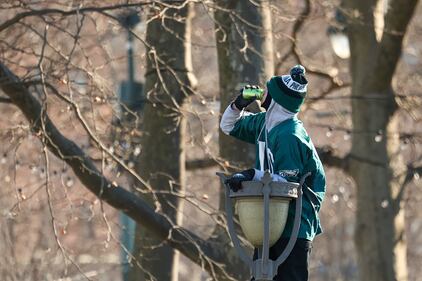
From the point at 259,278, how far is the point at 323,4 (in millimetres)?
10498

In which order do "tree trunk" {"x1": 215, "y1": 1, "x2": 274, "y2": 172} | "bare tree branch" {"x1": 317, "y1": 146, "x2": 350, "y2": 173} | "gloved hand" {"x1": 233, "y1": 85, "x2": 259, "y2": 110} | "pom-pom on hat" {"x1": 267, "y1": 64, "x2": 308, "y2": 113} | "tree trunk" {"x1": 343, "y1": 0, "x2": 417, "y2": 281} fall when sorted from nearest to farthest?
1. "pom-pom on hat" {"x1": 267, "y1": 64, "x2": 308, "y2": 113}
2. "gloved hand" {"x1": 233, "y1": 85, "x2": 259, "y2": 110}
3. "tree trunk" {"x1": 215, "y1": 1, "x2": 274, "y2": 172}
4. "bare tree branch" {"x1": 317, "y1": 146, "x2": 350, "y2": 173}
5. "tree trunk" {"x1": 343, "y1": 0, "x2": 417, "y2": 281}

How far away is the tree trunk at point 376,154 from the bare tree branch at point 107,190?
4777 mm

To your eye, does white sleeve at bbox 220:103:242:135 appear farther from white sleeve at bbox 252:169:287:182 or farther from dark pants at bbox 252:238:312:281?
dark pants at bbox 252:238:312:281

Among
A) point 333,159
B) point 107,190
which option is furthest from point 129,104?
point 333,159

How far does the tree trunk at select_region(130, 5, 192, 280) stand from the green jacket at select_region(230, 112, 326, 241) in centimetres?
529

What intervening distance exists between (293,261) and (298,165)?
0.58m

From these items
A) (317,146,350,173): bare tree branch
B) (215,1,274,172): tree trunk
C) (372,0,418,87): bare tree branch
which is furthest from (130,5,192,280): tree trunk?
(372,0,418,87): bare tree branch

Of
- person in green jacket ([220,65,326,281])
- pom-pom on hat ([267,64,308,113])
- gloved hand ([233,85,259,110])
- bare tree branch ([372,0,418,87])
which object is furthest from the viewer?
bare tree branch ([372,0,418,87])

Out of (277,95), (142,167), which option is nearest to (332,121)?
(142,167)

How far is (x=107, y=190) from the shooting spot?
41.9 ft

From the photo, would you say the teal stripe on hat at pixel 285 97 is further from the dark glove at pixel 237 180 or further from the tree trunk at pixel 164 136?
the tree trunk at pixel 164 136

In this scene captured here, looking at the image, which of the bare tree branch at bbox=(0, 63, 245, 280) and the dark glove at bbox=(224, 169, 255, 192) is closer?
the dark glove at bbox=(224, 169, 255, 192)

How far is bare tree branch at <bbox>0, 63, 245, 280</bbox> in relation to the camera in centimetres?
1216

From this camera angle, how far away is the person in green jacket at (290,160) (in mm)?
8094
